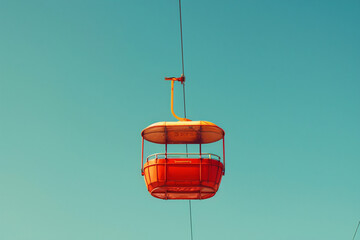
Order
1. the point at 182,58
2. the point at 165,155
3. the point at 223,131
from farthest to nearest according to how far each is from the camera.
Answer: the point at 223,131, the point at 165,155, the point at 182,58

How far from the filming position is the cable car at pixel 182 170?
1816 cm

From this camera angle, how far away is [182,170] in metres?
18.1

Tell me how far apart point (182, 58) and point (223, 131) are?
148 inches

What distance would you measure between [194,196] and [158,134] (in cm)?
269

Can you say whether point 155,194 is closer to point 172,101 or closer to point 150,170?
point 150,170

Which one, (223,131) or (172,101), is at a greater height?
(172,101)

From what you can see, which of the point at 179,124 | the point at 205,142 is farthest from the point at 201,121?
the point at 205,142

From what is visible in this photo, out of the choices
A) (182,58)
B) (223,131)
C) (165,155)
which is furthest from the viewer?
(223,131)

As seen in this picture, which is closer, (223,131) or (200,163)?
(200,163)

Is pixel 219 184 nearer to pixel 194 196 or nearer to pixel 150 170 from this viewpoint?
pixel 194 196

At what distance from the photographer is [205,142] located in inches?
813

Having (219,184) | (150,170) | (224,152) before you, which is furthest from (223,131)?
(150,170)

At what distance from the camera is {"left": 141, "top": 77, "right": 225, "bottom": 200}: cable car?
18.2 metres

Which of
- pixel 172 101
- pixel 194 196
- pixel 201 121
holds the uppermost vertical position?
pixel 172 101
